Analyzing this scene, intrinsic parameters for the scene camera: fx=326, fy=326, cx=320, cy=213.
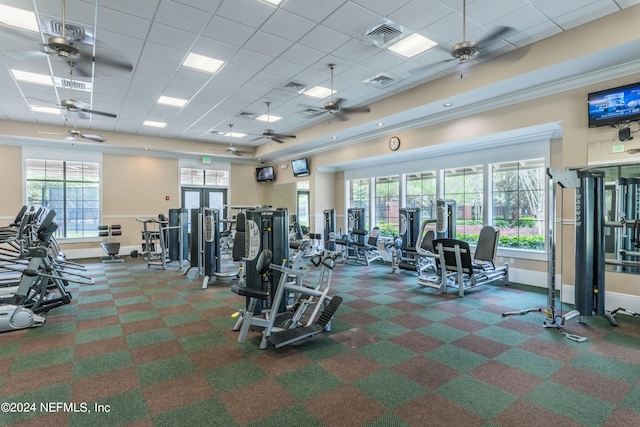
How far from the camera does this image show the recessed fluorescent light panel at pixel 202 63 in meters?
5.11

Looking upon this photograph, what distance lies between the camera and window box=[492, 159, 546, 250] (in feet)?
20.8

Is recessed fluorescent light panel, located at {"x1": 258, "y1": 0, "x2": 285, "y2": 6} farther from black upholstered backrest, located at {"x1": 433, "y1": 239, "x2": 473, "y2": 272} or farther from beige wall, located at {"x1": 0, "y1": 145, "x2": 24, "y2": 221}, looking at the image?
beige wall, located at {"x1": 0, "y1": 145, "x2": 24, "y2": 221}

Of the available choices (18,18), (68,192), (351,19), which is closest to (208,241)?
(18,18)

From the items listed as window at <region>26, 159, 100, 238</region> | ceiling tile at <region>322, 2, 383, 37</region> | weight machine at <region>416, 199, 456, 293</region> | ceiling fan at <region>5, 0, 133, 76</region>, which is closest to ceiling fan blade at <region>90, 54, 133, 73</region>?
ceiling fan at <region>5, 0, 133, 76</region>

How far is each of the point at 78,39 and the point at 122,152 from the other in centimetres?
664

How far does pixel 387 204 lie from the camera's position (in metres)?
9.59

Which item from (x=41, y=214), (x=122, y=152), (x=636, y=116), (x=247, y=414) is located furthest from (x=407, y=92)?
(x=122, y=152)

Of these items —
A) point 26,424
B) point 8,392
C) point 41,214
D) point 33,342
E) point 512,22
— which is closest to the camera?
point 26,424

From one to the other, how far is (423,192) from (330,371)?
6.46m

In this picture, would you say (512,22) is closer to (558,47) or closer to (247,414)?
(558,47)

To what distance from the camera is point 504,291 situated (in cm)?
583

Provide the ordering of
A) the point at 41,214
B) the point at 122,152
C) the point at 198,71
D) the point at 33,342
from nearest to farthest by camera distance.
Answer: the point at 33,342, the point at 198,71, the point at 41,214, the point at 122,152

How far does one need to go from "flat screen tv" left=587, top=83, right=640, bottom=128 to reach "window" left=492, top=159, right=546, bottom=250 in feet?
5.88

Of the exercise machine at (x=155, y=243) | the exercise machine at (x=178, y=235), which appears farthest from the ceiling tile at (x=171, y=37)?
the exercise machine at (x=155, y=243)
